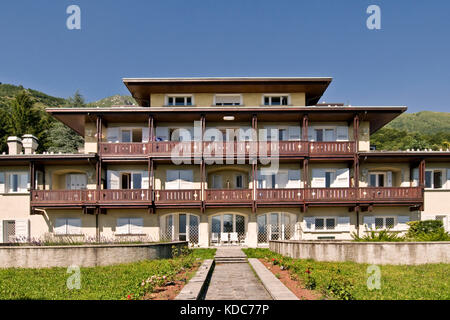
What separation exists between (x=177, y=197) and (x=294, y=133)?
10.1 meters

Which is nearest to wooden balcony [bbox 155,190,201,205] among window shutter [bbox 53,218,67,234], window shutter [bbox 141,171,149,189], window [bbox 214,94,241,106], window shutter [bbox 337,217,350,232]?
window shutter [bbox 141,171,149,189]

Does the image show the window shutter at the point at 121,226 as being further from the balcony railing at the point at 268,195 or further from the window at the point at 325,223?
the window at the point at 325,223

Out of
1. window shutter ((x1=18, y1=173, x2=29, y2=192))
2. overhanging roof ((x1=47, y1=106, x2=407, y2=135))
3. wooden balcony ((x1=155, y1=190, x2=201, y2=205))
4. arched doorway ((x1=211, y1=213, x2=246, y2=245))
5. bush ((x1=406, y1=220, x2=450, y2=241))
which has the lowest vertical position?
arched doorway ((x1=211, y1=213, x2=246, y2=245))

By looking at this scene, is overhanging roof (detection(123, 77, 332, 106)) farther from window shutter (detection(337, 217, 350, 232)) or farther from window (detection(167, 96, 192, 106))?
window shutter (detection(337, 217, 350, 232))

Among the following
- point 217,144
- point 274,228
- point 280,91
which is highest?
point 280,91

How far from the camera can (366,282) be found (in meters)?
12.1

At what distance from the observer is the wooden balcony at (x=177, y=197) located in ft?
85.7

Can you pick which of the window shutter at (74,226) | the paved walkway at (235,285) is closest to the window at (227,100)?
the window shutter at (74,226)

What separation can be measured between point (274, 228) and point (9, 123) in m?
57.5

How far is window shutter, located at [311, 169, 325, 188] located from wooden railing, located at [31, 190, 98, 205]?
16.0 metres

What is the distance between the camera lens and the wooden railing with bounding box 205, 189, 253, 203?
2623cm

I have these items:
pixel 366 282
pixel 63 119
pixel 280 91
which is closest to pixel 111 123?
pixel 63 119

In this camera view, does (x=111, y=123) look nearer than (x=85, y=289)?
No
